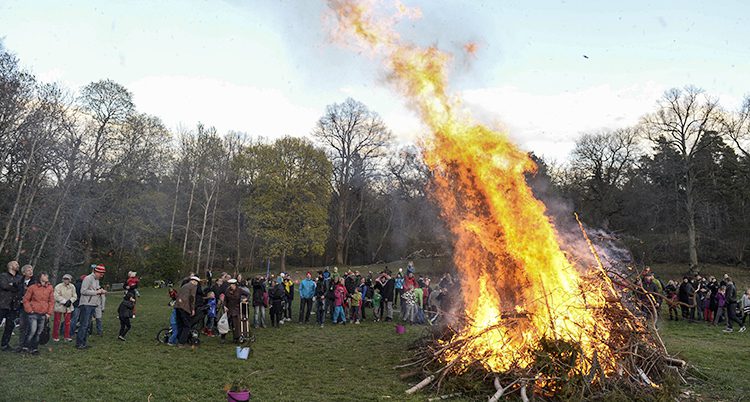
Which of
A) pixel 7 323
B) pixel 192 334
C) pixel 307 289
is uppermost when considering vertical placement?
pixel 307 289

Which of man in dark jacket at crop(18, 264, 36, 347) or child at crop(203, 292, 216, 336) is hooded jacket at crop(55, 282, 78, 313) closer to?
man in dark jacket at crop(18, 264, 36, 347)

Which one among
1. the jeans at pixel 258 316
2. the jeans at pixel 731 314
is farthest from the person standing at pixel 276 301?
the jeans at pixel 731 314

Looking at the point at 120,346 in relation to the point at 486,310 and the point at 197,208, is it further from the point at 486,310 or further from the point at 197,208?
the point at 197,208

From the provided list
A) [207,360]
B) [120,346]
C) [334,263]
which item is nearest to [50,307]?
[120,346]

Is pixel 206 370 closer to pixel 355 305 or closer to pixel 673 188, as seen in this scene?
pixel 355 305

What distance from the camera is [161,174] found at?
1531 inches

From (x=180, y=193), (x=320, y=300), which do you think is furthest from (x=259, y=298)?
(x=180, y=193)

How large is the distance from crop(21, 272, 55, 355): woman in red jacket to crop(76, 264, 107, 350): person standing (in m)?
0.84

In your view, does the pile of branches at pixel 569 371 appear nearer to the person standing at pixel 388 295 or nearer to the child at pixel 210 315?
the child at pixel 210 315

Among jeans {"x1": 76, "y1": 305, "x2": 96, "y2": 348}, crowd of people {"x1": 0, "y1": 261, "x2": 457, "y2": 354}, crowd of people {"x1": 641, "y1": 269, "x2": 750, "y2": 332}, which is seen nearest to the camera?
crowd of people {"x1": 0, "y1": 261, "x2": 457, "y2": 354}

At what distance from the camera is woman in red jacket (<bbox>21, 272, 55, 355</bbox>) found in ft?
32.6

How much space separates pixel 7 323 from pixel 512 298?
10.5 m

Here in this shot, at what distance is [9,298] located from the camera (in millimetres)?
10250

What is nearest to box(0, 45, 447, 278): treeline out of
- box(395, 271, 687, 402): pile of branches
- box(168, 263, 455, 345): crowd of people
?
box(168, 263, 455, 345): crowd of people
